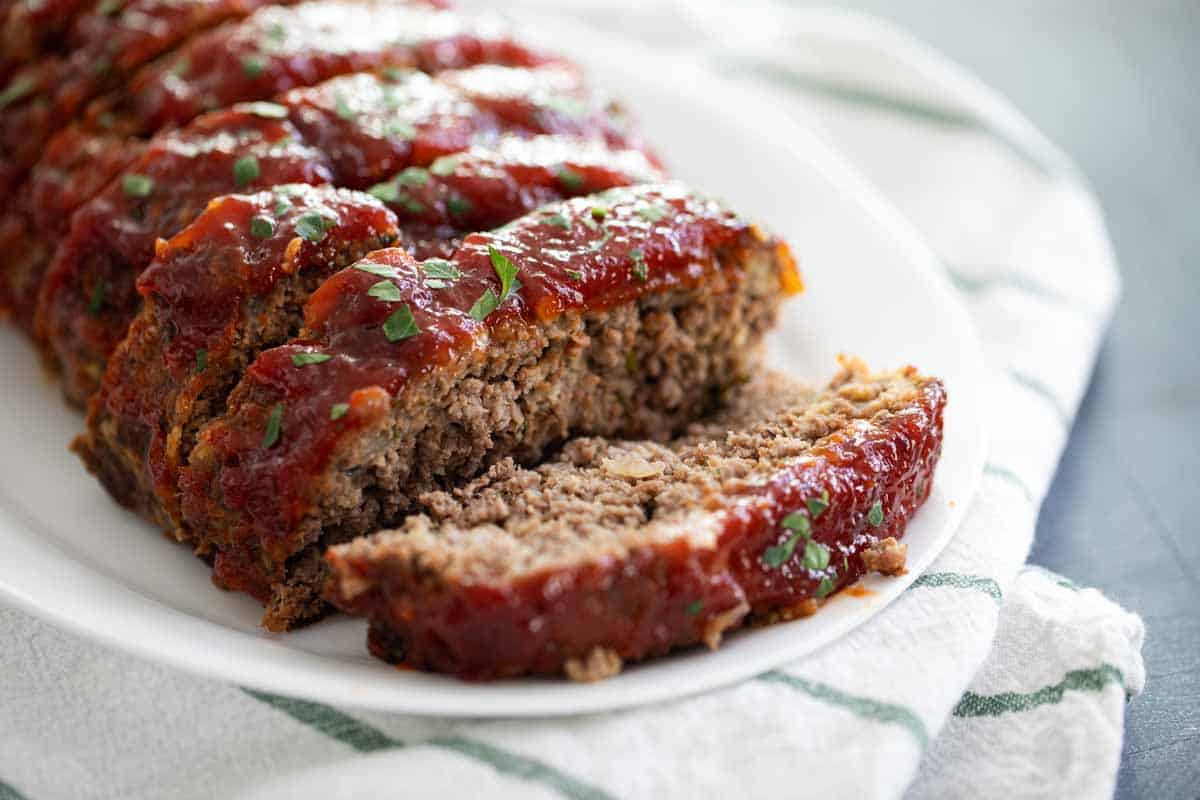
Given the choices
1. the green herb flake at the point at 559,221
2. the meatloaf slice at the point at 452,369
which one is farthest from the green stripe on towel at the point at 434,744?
the green herb flake at the point at 559,221

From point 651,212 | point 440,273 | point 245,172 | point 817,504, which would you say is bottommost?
point 817,504

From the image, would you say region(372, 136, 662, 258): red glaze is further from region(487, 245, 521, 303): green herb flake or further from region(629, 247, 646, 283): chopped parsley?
region(629, 247, 646, 283): chopped parsley

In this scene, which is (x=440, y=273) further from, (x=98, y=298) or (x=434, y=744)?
(x=98, y=298)

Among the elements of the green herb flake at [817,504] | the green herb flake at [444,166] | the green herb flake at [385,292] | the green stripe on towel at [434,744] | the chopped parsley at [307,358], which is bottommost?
the green stripe on towel at [434,744]

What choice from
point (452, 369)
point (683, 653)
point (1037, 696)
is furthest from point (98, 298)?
point (1037, 696)

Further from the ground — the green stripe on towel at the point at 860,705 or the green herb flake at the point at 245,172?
the green herb flake at the point at 245,172

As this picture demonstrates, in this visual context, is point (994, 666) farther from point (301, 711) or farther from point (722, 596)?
point (301, 711)

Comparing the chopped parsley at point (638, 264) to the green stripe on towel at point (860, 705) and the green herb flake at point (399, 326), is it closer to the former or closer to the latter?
the green herb flake at point (399, 326)

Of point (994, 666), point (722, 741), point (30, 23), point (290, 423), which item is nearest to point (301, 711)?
point (290, 423)
